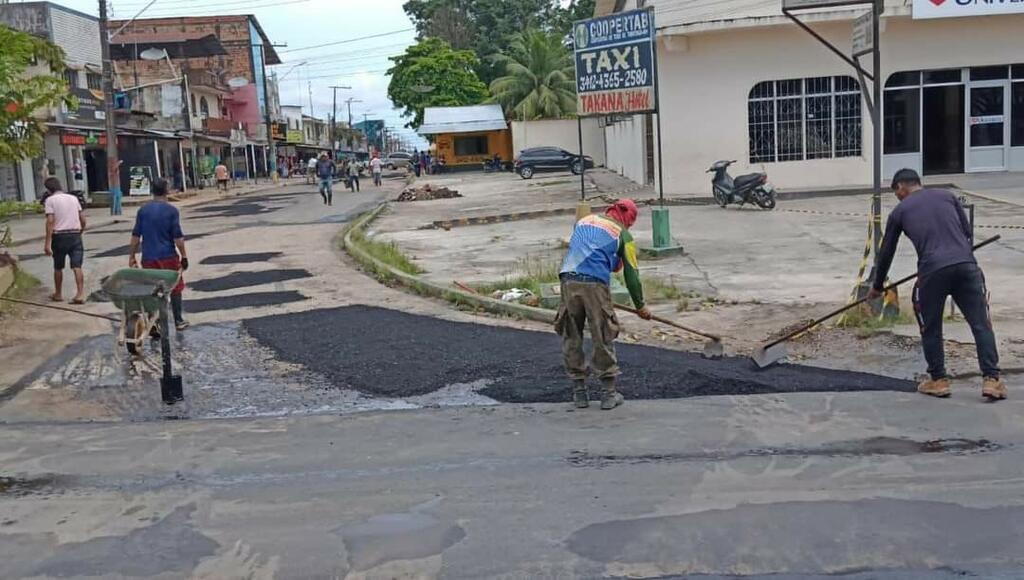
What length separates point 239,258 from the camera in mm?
18281

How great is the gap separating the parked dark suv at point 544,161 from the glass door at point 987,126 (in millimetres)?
21794

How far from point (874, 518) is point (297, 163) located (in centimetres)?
8155

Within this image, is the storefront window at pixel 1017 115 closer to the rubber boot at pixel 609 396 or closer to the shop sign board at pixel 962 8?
the shop sign board at pixel 962 8

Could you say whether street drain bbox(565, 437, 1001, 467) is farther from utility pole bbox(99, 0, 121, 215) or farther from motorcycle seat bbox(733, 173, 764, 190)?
utility pole bbox(99, 0, 121, 215)

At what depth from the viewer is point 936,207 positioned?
7191 mm

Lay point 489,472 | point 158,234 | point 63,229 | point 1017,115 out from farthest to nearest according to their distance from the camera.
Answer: point 1017,115, point 63,229, point 158,234, point 489,472

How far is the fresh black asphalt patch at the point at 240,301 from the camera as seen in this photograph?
12.9 metres

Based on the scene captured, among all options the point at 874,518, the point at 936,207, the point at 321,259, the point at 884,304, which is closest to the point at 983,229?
the point at 884,304

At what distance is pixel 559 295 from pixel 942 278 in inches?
199

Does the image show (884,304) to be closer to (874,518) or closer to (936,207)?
(936,207)

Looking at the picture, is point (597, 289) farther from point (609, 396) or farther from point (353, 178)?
point (353, 178)

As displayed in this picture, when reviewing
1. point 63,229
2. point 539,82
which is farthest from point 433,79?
point 63,229

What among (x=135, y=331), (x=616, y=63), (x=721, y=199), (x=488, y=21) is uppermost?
(x=488, y=21)

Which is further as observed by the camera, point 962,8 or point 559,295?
point 962,8
